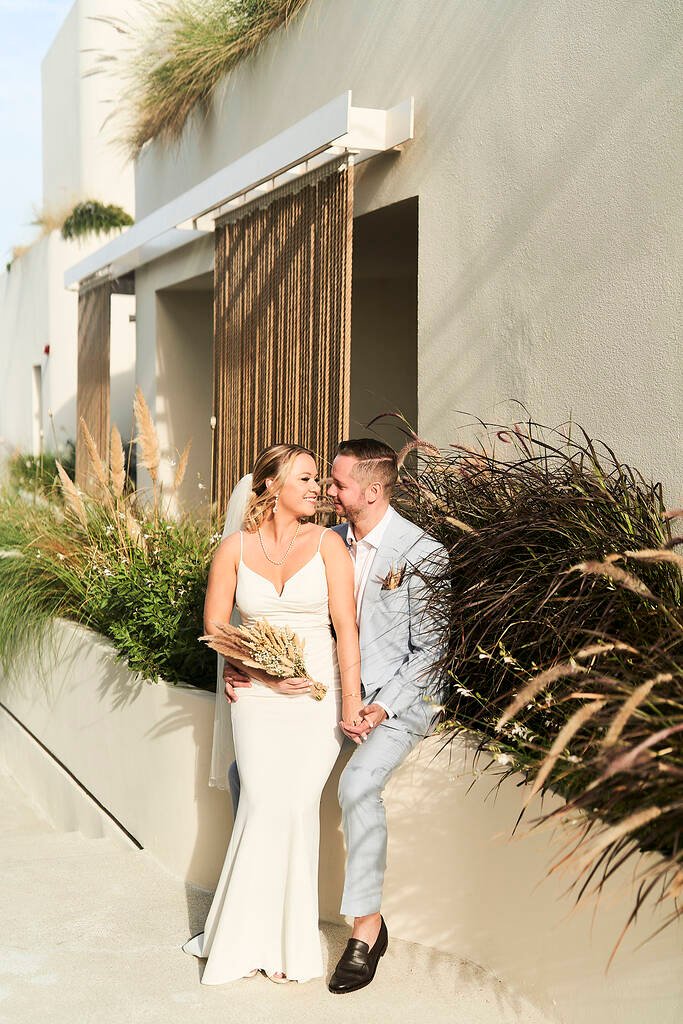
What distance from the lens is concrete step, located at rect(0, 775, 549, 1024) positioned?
3.25 meters

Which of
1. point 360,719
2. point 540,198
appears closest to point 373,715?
point 360,719

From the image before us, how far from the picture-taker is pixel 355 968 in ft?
11.0

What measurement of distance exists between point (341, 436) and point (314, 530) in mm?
2093

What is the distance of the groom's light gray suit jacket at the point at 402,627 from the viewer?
11.8 feet

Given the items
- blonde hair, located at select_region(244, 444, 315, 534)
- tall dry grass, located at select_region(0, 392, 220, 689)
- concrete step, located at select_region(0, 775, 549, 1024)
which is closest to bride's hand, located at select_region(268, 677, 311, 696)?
blonde hair, located at select_region(244, 444, 315, 534)

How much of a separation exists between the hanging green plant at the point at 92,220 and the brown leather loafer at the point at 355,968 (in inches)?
605

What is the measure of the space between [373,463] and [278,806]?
4.03 ft

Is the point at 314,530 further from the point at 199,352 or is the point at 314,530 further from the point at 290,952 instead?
the point at 199,352

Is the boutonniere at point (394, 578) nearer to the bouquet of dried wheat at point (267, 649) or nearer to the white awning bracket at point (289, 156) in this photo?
the bouquet of dried wheat at point (267, 649)

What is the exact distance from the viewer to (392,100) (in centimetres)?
598

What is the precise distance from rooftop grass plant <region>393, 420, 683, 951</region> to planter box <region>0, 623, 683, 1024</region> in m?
0.12

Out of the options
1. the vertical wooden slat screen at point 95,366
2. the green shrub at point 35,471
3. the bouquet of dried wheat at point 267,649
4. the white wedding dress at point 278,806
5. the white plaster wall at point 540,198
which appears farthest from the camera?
the vertical wooden slat screen at point 95,366

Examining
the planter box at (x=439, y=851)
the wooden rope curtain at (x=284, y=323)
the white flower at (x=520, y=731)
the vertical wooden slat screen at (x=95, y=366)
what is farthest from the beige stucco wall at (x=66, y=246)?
the white flower at (x=520, y=731)

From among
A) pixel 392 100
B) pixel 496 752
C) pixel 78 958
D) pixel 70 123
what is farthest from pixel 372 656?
pixel 70 123
